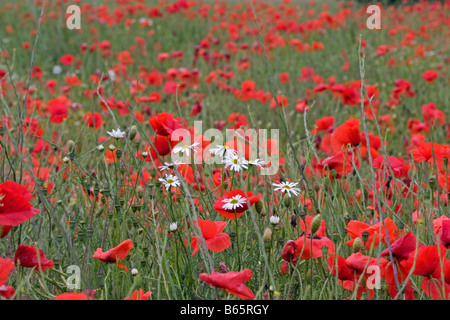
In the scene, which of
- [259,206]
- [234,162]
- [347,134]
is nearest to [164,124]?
[234,162]

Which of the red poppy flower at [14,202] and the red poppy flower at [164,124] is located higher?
the red poppy flower at [164,124]

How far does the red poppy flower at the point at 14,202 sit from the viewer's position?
3.41 feet

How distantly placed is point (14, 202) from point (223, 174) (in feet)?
2.98

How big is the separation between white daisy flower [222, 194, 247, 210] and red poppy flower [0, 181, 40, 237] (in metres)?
0.37

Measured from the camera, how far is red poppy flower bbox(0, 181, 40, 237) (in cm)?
104

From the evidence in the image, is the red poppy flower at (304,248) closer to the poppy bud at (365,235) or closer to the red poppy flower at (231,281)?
the poppy bud at (365,235)

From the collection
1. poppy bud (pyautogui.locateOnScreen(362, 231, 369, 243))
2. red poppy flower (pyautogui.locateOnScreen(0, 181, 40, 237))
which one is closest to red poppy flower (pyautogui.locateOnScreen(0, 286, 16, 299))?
red poppy flower (pyautogui.locateOnScreen(0, 181, 40, 237))

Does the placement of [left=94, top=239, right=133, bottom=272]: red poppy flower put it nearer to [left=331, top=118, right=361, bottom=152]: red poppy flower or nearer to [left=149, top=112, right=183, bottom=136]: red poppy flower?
[left=149, top=112, right=183, bottom=136]: red poppy flower

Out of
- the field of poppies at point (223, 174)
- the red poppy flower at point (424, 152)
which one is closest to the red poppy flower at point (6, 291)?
the field of poppies at point (223, 174)

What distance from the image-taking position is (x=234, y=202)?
46.4 inches

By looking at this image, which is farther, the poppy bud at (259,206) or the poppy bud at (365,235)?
the poppy bud at (259,206)
